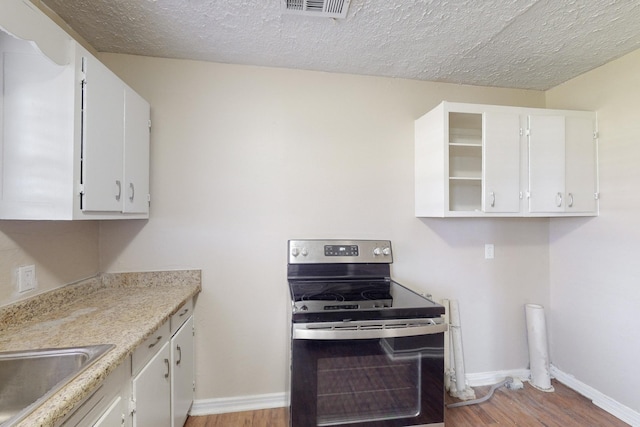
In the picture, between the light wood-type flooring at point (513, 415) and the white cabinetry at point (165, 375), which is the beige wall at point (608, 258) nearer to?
the light wood-type flooring at point (513, 415)

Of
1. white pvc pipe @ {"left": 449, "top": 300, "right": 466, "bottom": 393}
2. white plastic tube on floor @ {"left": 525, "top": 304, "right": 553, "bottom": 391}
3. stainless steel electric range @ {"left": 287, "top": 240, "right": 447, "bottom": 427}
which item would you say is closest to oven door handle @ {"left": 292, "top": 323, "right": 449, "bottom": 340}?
stainless steel electric range @ {"left": 287, "top": 240, "right": 447, "bottom": 427}

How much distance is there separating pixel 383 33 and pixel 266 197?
49.2 inches

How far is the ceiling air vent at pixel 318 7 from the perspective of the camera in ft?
4.57

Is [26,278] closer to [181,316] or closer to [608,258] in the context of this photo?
[181,316]

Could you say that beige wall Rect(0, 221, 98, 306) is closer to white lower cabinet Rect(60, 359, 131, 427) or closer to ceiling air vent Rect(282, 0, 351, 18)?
white lower cabinet Rect(60, 359, 131, 427)

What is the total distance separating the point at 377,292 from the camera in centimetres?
180

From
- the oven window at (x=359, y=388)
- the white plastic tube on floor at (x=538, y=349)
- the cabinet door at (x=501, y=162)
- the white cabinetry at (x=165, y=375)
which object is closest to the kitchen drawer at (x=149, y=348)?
the white cabinetry at (x=165, y=375)

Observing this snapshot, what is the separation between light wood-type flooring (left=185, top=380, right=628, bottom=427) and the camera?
1.81m

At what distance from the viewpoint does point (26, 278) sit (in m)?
1.32

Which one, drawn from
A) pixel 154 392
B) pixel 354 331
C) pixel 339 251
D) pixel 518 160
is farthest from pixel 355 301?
pixel 518 160

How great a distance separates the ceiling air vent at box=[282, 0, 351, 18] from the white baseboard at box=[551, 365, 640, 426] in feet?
9.70

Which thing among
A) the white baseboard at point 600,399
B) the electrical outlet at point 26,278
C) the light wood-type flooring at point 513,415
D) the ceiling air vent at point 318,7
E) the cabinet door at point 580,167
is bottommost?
the light wood-type flooring at point 513,415

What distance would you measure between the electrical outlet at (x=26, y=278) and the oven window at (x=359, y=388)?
1407 mm

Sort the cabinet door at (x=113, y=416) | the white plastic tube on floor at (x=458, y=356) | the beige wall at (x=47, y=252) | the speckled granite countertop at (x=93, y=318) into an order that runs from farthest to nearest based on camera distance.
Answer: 1. the white plastic tube on floor at (x=458, y=356)
2. the beige wall at (x=47, y=252)
3. the cabinet door at (x=113, y=416)
4. the speckled granite countertop at (x=93, y=318)
